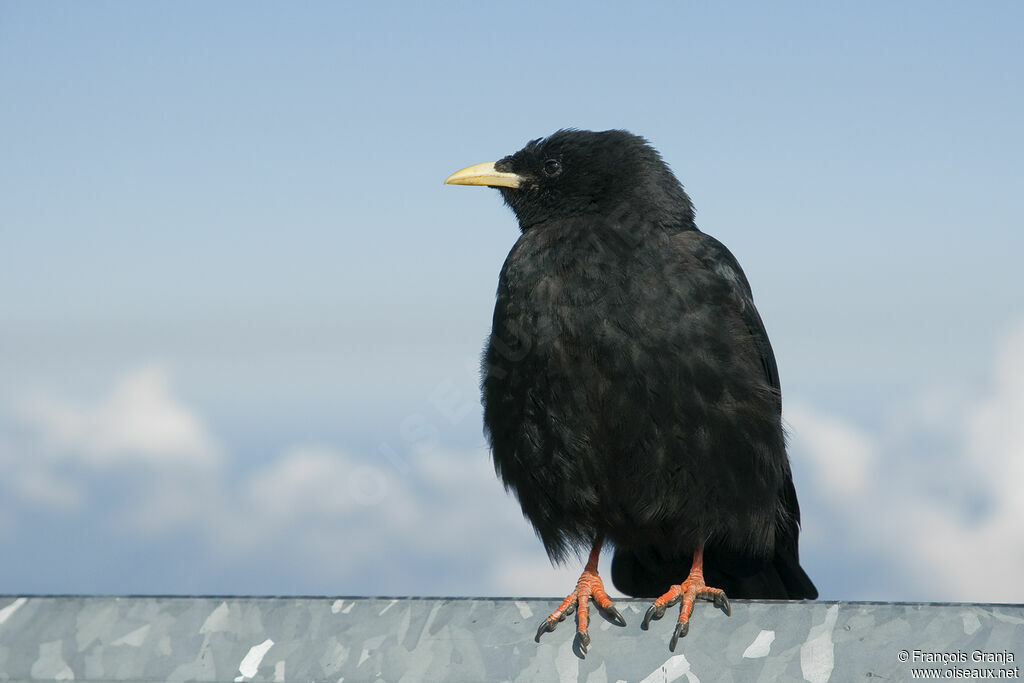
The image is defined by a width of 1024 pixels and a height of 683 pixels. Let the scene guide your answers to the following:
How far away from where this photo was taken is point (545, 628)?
4328mm

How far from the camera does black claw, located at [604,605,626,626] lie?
456cm

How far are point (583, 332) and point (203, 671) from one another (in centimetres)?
213

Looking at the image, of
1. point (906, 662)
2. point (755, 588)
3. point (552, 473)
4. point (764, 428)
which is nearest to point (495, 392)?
point (552, 473)

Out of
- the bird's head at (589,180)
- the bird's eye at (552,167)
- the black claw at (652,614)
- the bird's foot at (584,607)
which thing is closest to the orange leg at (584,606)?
the bird's foot at (584,607)

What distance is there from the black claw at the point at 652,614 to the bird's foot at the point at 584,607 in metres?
0.13

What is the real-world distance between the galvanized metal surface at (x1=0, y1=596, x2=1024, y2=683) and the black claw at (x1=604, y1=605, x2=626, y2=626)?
0.24ft

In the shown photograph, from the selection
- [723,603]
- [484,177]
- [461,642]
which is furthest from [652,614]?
[484,177]

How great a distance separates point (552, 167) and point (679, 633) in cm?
271

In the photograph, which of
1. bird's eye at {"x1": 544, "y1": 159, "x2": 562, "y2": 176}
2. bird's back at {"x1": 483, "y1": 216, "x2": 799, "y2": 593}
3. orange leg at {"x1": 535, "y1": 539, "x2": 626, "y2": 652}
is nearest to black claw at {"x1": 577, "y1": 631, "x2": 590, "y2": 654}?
orange leg at {"x1": 535, "y1": 539, "x2": 626, "y2": 652}

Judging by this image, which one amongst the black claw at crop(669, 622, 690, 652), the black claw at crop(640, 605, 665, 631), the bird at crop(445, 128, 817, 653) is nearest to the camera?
the black claw at crop(669, 622, 690, 652)

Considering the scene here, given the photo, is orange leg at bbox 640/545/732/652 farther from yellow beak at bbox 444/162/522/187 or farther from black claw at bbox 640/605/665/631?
yellow beak at bbox 444/162/522/187

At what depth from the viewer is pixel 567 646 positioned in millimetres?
4156

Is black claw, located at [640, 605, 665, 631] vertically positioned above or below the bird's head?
below

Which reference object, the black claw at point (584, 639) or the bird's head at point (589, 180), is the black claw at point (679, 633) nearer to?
the black claw at point (584, 639)
